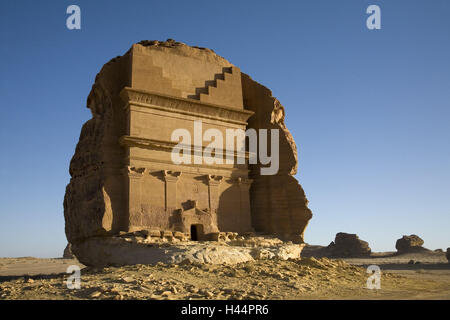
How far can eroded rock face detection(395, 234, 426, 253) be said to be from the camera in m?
44.1

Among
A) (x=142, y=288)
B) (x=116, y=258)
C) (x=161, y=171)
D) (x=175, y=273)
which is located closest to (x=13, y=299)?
(x=142, y=288)

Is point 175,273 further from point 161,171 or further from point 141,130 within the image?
point 141,130

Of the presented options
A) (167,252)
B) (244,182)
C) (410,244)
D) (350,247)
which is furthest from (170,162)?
(410,244)

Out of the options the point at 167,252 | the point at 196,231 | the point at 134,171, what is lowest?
the point at 167,252

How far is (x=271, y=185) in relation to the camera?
784 inches

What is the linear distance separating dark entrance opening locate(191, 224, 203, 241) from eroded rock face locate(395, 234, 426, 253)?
114 ft

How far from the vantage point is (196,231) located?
1758 centimetres

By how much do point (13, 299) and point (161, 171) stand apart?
8.58 m

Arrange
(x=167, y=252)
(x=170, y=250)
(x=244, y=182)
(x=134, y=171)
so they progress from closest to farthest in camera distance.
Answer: (x=167, y=252) → (x=170, y=250) → (x=134, y=171) → (x=244, y=182)

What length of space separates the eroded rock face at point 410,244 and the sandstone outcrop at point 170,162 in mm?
30830

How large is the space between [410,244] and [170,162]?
36.6m

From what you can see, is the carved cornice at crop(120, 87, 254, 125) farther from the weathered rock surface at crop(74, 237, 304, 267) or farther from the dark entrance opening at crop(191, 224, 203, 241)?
the weathered rock surface at crop(74, 237, 304, 267)

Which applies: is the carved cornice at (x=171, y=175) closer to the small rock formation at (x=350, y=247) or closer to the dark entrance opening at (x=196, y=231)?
the dark entrance opening at (x=196, y=231)

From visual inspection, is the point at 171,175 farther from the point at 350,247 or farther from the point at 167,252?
the point at 350,247
